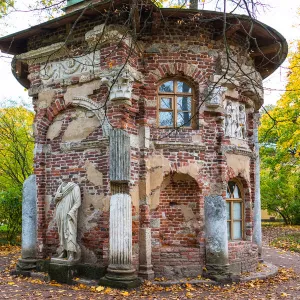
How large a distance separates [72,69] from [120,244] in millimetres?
4585

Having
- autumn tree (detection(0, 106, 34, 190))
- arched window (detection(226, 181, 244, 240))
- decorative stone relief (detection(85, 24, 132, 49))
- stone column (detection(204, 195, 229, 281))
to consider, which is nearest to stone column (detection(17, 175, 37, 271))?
decorative stone relief (detection(85, 24, 132, 49))

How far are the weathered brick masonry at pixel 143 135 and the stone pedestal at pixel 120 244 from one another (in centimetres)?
33

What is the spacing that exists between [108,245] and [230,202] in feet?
12.3

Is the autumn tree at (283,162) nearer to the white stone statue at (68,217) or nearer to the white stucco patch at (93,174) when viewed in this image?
the white stucco patch at (93,174)

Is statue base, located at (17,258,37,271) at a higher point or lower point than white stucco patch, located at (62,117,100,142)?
lower

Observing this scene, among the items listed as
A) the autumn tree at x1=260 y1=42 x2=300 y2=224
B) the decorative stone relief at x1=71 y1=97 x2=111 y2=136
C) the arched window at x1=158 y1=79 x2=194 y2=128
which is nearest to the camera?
the decorative stone relief at x1=71 y1=97 x2=111 y2=136

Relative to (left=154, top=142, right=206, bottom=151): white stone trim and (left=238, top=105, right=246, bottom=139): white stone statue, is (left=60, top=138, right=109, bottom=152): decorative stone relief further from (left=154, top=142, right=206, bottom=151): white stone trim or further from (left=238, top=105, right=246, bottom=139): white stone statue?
(left=238, top=105, right=246, bottom=139): white stone statue

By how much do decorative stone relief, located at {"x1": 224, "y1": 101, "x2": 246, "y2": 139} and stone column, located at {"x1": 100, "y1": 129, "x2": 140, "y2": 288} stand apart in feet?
10.0

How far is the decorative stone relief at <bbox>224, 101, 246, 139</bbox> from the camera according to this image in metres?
10.9

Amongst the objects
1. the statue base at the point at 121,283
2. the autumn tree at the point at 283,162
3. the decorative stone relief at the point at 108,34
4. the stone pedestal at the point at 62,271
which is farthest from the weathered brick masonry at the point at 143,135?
the autumn tree at the point at 283,162

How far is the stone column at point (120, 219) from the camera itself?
29.0 ft

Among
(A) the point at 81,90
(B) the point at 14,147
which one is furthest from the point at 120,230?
(B) the point at 14,147

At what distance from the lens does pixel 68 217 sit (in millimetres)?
9602

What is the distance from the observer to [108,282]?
8836 millimetres
